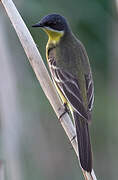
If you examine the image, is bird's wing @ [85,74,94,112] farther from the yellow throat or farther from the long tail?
the yellow throat

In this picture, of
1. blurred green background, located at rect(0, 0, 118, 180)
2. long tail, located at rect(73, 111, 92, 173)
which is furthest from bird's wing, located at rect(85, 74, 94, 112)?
blurred green background, located at rect(0, 0, 118, 180)

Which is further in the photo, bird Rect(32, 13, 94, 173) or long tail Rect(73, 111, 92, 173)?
bird Rect(32, 13, 94, 173)

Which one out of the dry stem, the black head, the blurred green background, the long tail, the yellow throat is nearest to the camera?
the long tail

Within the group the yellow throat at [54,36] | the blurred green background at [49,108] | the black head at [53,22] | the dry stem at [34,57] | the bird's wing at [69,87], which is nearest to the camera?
the dry stem at [34,57]

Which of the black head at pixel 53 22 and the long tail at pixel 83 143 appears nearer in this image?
the long tail at pixel 83 143

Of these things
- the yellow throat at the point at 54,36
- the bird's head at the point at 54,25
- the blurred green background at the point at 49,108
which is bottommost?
the blurred green background at the point at 49,108

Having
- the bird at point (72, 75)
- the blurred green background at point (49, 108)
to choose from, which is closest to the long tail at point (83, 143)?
the bird at point (72, 75)

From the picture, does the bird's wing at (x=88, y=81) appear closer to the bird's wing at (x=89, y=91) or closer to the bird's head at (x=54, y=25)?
the bird's wing at (x=89, y=91)
